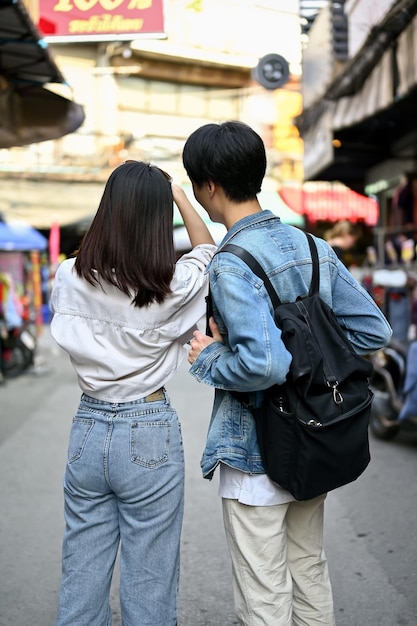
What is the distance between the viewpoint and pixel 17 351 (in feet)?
37.7

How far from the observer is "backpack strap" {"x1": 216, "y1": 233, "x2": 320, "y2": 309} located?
1985 millimetres

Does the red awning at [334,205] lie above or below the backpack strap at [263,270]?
below

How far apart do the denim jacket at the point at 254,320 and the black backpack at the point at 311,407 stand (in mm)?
43

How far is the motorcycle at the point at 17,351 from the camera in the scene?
11098 mm

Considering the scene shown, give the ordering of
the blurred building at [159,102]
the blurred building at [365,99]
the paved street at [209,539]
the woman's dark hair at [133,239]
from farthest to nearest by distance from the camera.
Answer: the blurred building at [159,102]
the blurred building at [365,99]
the paved street at [209,539]
the woman's dark hair at [133,239]

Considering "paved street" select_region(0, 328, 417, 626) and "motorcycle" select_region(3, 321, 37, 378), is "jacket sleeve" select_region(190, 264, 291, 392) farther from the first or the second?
"motorcycle" select_region(3, 321, 37, 378)

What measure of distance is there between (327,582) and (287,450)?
606mm

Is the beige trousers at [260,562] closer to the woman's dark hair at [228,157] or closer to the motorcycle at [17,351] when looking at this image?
the woman's dark hair at [228,157]

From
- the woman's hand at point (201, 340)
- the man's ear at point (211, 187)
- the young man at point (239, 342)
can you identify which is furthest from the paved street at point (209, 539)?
the man's ear at point (211, 187)

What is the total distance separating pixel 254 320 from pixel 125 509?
0.73 m

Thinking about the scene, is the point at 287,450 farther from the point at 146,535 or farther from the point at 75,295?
the point at 75,295

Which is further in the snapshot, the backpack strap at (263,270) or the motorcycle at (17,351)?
the motorcycle at (17,351)

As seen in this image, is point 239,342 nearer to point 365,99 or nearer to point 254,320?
point 254,320

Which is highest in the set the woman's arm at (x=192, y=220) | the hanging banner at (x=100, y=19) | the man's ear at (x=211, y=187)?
the hanging banner at (x=100, y=19)
